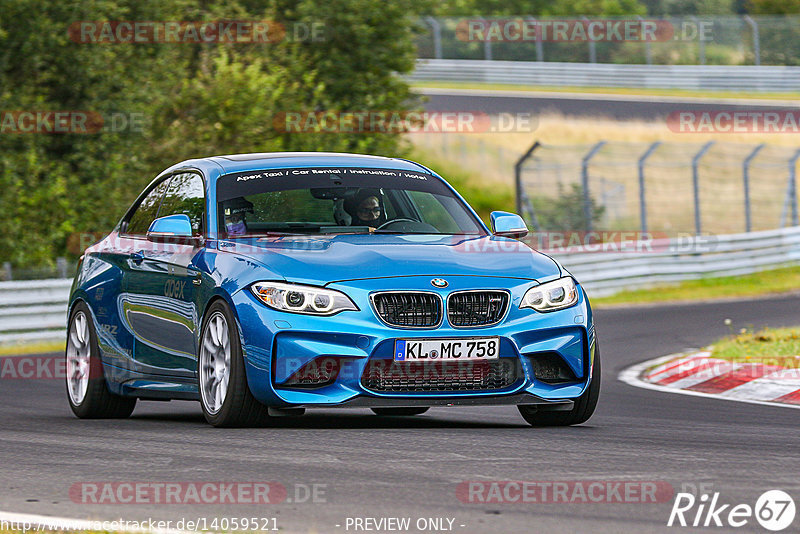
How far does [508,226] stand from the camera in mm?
9062

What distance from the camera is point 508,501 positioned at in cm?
563

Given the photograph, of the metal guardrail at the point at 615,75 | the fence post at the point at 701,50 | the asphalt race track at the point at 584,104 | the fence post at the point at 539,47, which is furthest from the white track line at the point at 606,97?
the fence post at the point at 539,47

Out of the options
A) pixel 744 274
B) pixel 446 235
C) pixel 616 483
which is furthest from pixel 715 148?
pixel 616 483

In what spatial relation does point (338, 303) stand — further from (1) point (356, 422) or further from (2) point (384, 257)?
(1) point (356, 422)

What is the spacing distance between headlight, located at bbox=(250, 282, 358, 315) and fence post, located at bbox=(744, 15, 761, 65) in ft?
128

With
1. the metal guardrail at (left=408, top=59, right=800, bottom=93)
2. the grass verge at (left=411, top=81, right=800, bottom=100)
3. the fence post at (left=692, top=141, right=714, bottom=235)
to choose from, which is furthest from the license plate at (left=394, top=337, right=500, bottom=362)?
the metal guardrail at (left=408, top=59, right=800, bottom=93)

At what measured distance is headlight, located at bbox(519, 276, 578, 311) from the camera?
26.2ft

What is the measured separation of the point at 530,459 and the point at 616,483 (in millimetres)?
819

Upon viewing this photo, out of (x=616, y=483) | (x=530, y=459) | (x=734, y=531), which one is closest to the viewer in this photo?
(x=734, y=531)

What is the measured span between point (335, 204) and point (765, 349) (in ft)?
19.5

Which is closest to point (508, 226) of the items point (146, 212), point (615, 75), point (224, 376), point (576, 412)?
point (576, 412)

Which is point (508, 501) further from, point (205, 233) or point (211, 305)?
point (205, 233)

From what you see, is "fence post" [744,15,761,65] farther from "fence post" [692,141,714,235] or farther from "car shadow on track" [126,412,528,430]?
"car shadow on track" [126,412,528,430]

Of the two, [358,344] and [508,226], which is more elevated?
[508,226]
